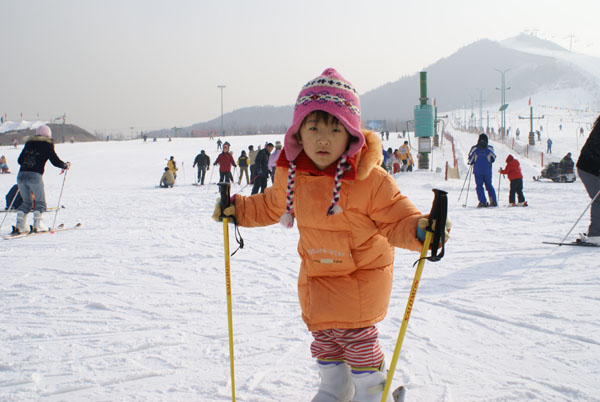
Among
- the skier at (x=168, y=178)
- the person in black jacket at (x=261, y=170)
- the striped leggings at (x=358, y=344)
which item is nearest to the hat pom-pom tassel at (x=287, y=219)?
the striped leggings at (x=358, y=344)

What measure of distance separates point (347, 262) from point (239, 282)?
277 centimetres

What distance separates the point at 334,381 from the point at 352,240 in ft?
2.24

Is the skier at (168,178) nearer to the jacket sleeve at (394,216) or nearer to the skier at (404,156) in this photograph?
the skier at (404,156)

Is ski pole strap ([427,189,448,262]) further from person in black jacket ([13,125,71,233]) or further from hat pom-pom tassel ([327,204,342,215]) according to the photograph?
person in black jacket ([13,125,71,233])

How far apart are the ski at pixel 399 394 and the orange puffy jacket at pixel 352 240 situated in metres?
0.41

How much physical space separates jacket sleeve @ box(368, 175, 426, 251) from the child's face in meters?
0.24

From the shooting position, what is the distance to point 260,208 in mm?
2557

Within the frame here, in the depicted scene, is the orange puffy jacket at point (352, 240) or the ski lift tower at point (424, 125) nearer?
the orange puffy jacket at point (352, 240)

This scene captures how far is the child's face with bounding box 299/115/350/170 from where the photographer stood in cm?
215

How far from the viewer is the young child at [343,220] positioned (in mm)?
2137

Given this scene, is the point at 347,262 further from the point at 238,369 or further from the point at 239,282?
the point at 239,282

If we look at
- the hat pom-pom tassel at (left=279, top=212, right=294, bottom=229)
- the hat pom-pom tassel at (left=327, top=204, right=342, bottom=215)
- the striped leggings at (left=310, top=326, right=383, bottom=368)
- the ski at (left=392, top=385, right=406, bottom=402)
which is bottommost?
the ski at (left=392, top=385, right=406, bottom=402)

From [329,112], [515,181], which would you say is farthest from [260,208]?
[515,181]

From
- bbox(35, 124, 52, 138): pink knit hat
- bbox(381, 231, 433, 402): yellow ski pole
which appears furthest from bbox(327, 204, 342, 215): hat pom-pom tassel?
bbox(35, 124, 52, 138): pink knit hat
